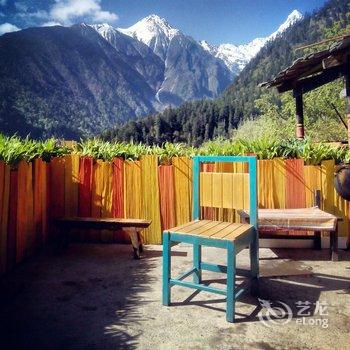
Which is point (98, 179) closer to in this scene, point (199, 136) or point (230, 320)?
point (230, 320)

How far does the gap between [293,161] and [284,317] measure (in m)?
3.17

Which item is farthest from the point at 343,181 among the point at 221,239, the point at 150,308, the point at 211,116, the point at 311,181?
the point at 211,116

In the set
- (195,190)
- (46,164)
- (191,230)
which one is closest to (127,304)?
(191,230)

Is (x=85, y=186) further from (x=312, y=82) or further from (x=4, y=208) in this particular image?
(x=312, y=82)

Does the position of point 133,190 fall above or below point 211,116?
below

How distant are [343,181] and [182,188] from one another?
2627 mm

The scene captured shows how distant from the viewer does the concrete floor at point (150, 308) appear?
10.9 feet

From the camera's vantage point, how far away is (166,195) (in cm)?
659

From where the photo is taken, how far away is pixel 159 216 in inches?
260

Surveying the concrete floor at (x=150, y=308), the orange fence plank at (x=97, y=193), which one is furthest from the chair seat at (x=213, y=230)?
the orange fence plank at (x=97, y=193)

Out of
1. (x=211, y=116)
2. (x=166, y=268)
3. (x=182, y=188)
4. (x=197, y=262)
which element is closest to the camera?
(x=166, y=268)

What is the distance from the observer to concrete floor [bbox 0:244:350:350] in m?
3.31

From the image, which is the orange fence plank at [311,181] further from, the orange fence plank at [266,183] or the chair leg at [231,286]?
the chair leg at [231,286]

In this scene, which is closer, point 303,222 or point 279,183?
point 303,222
